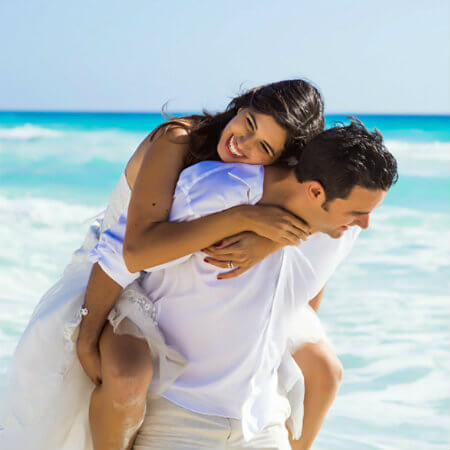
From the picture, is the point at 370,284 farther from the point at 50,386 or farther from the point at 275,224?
the point at 50,386

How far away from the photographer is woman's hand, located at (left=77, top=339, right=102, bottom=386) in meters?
2.35

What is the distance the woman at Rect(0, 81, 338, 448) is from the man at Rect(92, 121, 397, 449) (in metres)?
0.10

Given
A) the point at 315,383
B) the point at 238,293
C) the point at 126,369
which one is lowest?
the point at 315,383

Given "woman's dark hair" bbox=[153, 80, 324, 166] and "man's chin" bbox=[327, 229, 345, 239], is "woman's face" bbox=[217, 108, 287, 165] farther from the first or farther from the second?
"man's chin" bbox=[327, 229, 345, 239]

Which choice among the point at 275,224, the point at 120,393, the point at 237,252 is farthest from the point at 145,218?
the point at 120,393

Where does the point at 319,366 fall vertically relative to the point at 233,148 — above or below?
below

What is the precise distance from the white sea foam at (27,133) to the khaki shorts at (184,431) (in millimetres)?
22788

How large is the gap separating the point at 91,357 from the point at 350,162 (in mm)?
1156

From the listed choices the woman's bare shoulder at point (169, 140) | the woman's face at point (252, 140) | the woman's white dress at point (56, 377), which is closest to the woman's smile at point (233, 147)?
the woman's face at point (252, 140)

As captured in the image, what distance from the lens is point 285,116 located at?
2490 millimetres

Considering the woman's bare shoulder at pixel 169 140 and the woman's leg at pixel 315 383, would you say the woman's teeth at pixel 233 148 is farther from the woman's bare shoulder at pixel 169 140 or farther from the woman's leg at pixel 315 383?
the woman's leg at pixel 315 383

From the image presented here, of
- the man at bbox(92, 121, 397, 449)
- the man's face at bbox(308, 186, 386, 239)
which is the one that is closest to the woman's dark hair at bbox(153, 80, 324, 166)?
the man at bbox(92, 121, 397, 449)

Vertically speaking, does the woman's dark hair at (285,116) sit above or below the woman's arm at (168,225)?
above

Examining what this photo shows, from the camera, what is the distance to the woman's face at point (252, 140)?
8.36ft
